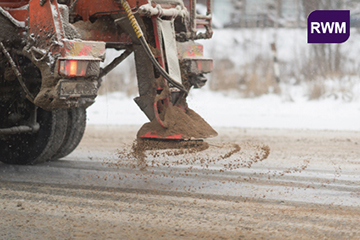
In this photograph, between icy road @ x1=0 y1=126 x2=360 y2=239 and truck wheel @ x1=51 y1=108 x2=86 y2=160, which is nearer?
icy road @ x1=0 y1=126 x2=360 y2=239

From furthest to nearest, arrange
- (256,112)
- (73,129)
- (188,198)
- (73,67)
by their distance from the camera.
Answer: (256,112) < (73,129) < (73,67) < (188,198)

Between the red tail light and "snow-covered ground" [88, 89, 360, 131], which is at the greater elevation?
the red tail light

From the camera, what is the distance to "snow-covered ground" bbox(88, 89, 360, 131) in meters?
11.1

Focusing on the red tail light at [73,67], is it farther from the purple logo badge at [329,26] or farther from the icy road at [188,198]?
the purple logo badge at [329,26]

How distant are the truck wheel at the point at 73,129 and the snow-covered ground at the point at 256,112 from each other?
16.1ft

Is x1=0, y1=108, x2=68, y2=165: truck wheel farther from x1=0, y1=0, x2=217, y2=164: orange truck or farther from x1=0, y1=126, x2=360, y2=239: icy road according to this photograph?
x1=0, y1=126, x2=360, y2=239: icy road

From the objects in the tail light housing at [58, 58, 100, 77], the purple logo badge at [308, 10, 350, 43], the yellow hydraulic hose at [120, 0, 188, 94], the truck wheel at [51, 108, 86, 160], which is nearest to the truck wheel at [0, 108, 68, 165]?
the truck wheel at [51, 108, 86, 160]

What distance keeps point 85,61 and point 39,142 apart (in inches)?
65.1

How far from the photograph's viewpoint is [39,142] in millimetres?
6066

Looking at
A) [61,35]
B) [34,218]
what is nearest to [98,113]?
Result: [61,35]

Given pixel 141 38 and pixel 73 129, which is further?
pixel 73 129

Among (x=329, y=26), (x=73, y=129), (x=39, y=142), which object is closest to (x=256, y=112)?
(x=329, y=26)

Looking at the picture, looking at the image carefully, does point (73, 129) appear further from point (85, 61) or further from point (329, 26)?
point (329, 26)

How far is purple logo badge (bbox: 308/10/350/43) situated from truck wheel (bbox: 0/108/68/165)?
10152mm
